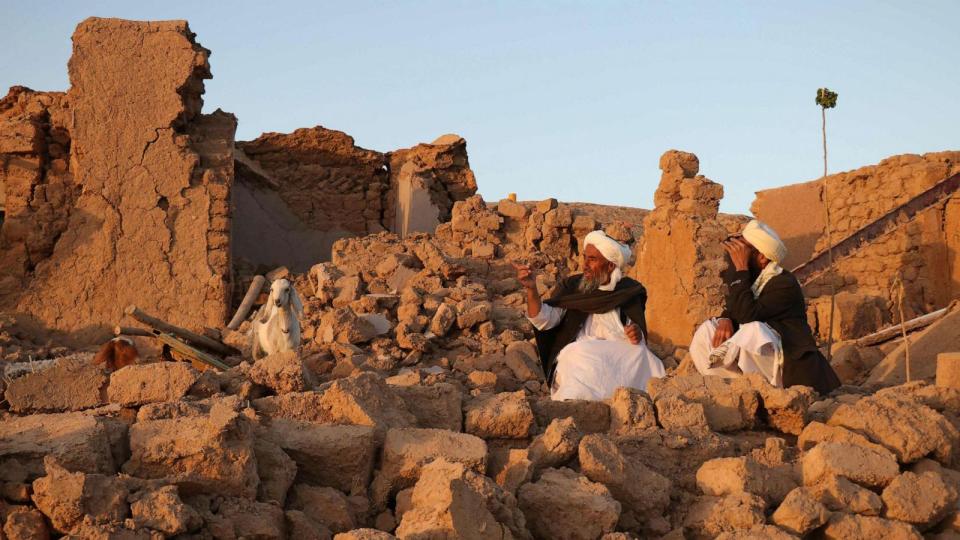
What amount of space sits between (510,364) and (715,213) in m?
3.25

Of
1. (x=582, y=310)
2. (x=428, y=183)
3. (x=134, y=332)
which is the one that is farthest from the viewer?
(x=428, y=183)

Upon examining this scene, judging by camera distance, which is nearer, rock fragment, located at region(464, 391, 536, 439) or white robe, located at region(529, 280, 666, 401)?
rock fragment, located at region(464, 391, 536, 439)

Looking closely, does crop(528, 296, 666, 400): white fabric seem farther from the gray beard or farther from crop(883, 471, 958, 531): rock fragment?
crop(883, 471, 958, 531): rock fragment

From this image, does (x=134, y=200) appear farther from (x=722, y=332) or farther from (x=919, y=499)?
(x=919, y=499)

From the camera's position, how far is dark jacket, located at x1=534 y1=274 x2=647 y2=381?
6496mm

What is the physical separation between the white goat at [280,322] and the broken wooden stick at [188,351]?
55 cm

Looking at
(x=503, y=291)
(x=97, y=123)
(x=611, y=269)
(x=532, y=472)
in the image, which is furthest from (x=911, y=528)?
(x=97, y=123)

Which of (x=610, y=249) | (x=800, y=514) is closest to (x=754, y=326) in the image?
(x=610, y=249)

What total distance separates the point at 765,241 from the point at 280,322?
4.56 meters

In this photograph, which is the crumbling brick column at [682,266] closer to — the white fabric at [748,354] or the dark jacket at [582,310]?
the dark jacket at [582,310]

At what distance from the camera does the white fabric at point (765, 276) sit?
6.31 meters

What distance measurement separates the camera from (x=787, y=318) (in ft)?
20.5

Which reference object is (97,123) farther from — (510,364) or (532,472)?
(532,472)

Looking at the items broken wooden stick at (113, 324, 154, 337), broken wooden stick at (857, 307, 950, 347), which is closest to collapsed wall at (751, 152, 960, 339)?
broken wooden stick at (857, 307, 950, 347)
